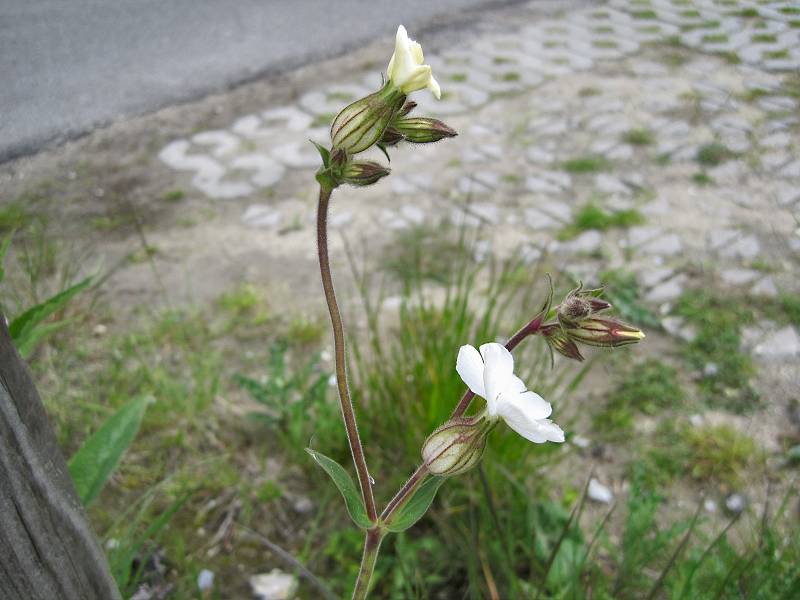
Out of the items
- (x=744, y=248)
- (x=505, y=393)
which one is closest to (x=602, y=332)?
(x=505, y=393)

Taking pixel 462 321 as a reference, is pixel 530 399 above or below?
above

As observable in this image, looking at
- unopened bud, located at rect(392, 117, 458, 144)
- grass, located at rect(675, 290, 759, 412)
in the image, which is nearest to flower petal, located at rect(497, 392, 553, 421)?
unopened bud, located at rect(392, 117, 458, 144)

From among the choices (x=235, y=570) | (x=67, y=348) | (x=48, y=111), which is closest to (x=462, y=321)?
(x=235, y=570)

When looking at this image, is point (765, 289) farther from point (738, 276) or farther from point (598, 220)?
point (598, 220)

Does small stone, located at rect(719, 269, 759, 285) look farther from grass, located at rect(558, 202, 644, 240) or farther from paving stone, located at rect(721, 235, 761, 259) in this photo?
grass, located at rect(558, 202, 644, 240)

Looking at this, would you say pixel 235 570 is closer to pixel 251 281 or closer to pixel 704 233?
pixel 251 281

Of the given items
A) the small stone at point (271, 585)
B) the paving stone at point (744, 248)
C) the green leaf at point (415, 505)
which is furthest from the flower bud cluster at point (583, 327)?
the paving stone at point (744, 248)
